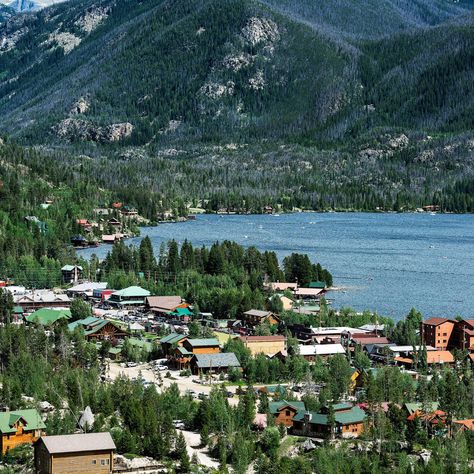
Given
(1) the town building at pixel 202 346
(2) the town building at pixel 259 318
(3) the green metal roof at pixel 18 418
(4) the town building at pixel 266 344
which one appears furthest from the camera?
(2) the town building at pixel 259 318

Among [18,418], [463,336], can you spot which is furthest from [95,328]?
[18,418]

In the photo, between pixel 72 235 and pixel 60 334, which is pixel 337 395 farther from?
pixel 72 235

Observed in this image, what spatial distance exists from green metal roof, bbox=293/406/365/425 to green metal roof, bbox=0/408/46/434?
10.8 m

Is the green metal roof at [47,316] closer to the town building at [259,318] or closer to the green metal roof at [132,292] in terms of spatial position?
the green metal roof at [132,292]

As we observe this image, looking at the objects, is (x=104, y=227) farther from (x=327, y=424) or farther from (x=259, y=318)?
(x=327, y=424)

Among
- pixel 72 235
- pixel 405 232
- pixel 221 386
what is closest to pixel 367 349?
pixel 221 386

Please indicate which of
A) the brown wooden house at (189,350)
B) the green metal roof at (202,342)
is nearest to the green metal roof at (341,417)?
the brown wooden house at (189,350)

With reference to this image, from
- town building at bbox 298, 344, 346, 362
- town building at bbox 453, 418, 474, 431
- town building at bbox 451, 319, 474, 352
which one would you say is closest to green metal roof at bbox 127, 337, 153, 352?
town building at bbox 298, 344, 346, 362

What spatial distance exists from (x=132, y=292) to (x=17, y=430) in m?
41.1

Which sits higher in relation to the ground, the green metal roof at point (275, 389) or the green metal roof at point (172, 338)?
the green metal roof at point (172, 338)

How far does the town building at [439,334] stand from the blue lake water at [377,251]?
13.0m

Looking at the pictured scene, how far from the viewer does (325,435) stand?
168ft

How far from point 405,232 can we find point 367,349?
10467 cm

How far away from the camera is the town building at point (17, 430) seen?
49344mm
